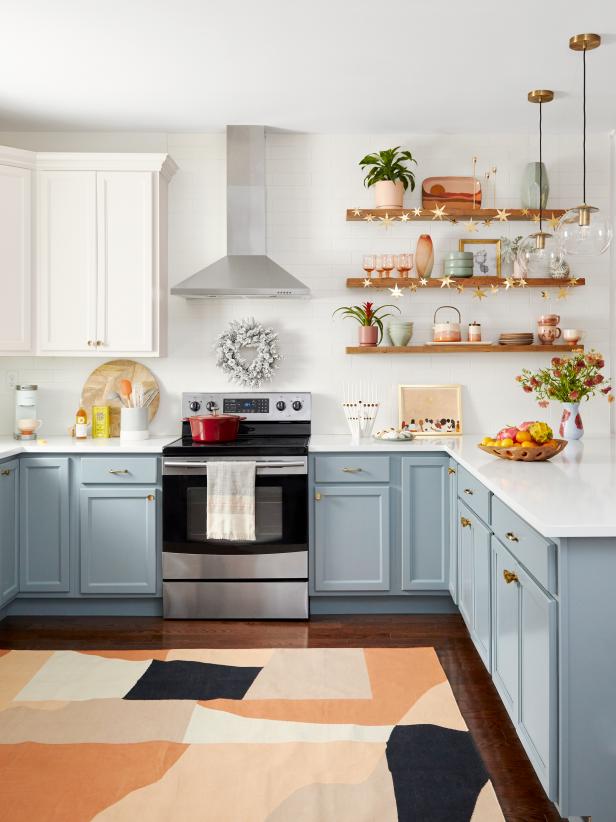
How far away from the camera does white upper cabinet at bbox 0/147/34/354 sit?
155 inches

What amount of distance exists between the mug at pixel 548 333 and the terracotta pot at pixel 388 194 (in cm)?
112

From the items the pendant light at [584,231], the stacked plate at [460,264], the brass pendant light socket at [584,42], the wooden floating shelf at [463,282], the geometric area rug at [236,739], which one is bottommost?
the geometric area rug at [236,739]

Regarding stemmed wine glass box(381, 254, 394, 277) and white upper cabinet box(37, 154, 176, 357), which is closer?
white upper cabinet box(37, 154, 176, 357)

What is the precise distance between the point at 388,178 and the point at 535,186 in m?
0.87

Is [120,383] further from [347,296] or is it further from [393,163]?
[393,163]

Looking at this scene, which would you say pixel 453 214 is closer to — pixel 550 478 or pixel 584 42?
pixel 584 42

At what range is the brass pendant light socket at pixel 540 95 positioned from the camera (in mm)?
3682

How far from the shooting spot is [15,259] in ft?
13.1

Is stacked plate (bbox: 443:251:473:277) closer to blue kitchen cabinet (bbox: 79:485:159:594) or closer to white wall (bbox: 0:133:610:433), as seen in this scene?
white wall (bbox: 0:133:610:433)

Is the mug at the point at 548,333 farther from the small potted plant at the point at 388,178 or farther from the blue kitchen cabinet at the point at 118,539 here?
the blue kitchen cabinet at the point at 118,539

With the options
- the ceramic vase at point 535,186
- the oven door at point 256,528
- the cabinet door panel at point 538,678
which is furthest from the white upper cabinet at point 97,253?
the cabinet door panel at point 538,678

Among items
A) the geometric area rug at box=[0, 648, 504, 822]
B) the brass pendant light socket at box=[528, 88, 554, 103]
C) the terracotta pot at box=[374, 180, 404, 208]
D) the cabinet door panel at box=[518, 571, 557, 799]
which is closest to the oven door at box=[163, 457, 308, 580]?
the geometric area rug at box=[0, 648, 504, 822]

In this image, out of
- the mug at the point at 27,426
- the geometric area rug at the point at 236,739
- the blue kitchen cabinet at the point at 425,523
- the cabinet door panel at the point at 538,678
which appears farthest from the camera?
the mug at the point at 27,426

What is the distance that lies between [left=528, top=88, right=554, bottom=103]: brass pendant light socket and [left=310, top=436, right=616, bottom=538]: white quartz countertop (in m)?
1.79
